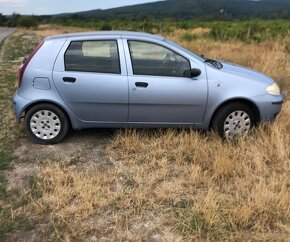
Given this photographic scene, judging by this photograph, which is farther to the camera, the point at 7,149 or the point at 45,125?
the point at 45,125

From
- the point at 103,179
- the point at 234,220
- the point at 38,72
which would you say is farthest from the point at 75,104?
the point at 234,220

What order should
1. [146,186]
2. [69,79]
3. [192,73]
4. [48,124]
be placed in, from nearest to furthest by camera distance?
[146,186], [192,73], [69,79], [48,124]

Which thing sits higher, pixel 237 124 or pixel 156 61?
pixel 156 61

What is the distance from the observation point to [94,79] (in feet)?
19.8

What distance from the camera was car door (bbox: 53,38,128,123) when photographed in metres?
6.04

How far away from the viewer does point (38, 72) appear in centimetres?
612

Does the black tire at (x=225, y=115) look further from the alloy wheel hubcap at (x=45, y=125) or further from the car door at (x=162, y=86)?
the alloy wheel hubcap at (x=45, y=125)

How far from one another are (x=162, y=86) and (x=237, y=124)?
122 centimetres

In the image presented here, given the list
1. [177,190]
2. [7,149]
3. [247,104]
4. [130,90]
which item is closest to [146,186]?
[177,190]

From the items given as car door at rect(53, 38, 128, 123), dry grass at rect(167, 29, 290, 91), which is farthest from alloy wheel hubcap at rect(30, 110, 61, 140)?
dry grass at rect(167, 29, 290, 91)

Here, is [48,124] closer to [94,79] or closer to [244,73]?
[94,79]

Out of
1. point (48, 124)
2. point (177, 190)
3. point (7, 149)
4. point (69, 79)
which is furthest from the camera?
point (48, 124)

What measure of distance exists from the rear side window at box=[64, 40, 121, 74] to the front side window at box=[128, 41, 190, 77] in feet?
0.86

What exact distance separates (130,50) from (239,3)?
187 m
